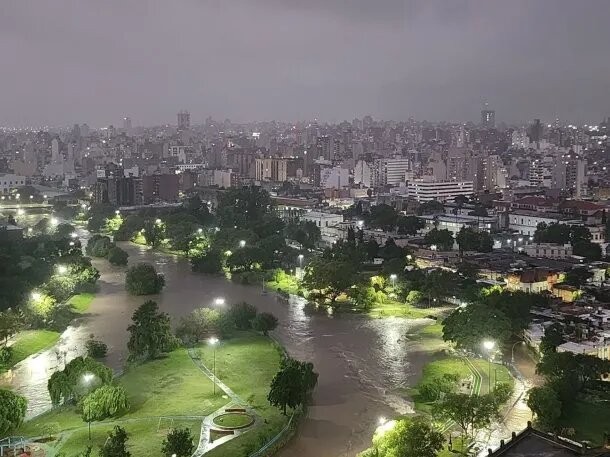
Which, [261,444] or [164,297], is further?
[164,297]

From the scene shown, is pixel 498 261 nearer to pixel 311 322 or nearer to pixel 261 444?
pixel 311 322

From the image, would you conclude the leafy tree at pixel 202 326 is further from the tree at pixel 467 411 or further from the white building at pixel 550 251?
the white building at pixel 550 251

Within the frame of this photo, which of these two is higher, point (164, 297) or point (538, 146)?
point (538, 146)

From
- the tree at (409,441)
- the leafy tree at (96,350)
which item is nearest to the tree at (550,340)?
the tree at (409,441)

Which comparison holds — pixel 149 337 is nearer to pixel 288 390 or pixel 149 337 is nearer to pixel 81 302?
pixel 288 390

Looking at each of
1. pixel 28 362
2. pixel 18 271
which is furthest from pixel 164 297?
pixel 28 362

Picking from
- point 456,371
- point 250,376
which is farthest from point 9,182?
point 456,371

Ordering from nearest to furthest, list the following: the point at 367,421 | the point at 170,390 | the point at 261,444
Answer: the point at 261,444, the point at 367,421, the point at 170,390
